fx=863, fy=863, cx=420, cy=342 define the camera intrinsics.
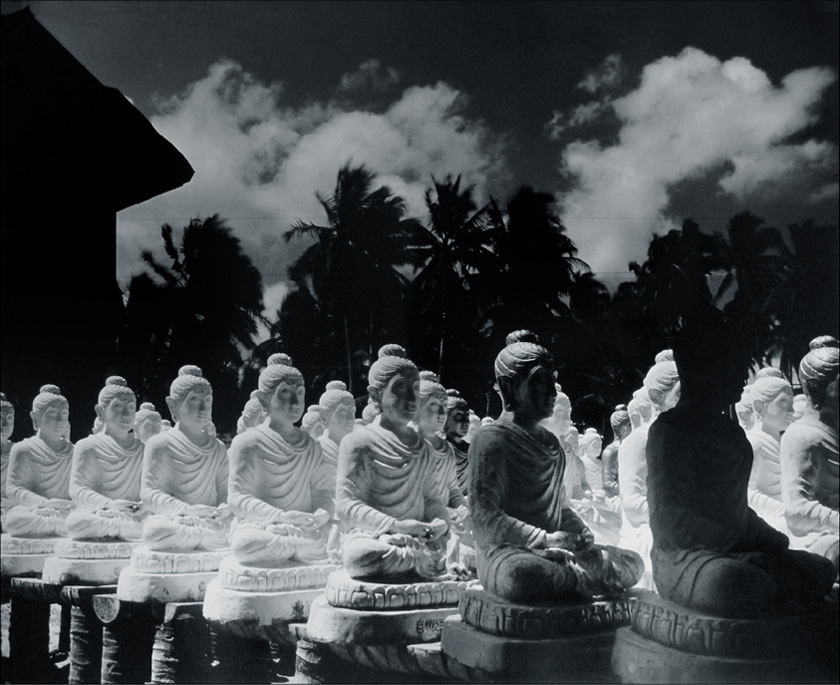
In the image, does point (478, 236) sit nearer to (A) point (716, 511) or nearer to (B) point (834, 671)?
(A) point (716, 511)

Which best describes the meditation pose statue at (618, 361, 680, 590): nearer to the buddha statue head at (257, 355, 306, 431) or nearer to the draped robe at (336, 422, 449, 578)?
the draped robe at (336, 422, 449, 578)

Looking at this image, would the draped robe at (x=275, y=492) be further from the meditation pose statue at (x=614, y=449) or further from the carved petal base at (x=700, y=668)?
the carved petal base at (x=700, y=668)

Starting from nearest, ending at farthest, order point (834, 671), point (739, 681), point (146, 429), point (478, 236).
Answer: point (739, 681) < point (834, 671) < point (478, 236) < point (146, 429)

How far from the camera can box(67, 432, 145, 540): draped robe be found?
218 inches

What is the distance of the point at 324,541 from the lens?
4625 millimetres

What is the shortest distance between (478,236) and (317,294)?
3.21 ft

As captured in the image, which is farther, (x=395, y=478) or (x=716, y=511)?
(x=395, y=478)

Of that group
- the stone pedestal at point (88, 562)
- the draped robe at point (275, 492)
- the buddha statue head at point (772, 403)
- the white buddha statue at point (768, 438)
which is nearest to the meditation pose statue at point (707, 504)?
the white buddha statue at point (768, 438)

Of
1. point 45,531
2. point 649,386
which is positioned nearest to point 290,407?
point 649,386

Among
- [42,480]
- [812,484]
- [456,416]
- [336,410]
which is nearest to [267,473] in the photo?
[336,410]

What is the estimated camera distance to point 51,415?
Answer: 18.6 ft

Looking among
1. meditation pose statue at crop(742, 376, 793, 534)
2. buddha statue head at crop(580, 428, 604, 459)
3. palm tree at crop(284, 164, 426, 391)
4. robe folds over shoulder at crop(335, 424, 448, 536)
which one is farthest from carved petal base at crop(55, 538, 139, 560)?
meditation pose statue at crop(742, 376, 793, 534)

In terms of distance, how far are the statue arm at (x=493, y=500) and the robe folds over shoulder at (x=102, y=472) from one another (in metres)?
3.21

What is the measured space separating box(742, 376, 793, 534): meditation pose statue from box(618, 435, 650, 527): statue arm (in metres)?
0.51
